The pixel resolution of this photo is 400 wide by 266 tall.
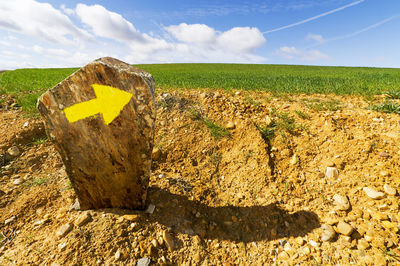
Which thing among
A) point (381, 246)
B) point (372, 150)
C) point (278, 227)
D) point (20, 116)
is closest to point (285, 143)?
point (372, 150)

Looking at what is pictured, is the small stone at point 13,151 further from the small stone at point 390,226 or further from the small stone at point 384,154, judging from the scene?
the small stone at point 384,154


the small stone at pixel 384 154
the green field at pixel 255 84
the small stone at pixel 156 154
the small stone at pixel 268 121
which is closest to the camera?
the small stone at pixel 384 154

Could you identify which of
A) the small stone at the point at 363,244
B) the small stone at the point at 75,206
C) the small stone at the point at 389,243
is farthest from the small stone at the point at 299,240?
the small stone at the point at 75,206

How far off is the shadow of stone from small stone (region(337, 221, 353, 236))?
0.72 ft

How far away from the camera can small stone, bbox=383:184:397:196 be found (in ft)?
7.67

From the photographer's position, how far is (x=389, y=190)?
237 centimetres

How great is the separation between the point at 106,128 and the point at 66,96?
473mm

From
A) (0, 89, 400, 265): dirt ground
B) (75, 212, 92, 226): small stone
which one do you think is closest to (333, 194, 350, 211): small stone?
(0, 89, 400, 265): dirt ground

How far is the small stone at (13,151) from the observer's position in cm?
330

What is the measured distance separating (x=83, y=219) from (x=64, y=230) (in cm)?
19

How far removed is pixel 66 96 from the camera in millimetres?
1852

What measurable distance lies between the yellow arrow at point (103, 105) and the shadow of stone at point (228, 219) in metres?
1.31

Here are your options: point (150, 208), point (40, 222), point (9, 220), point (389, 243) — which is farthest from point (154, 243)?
point (389, 243)

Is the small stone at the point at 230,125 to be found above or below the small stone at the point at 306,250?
above
